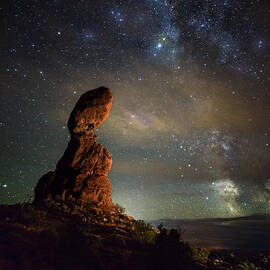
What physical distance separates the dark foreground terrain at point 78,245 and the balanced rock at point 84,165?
2850 mm

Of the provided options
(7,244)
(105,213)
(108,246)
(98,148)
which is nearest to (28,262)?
(7,244)

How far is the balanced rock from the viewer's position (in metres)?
18.3

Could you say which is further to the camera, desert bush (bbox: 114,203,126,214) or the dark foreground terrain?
desert bush (bbox: 114,203,126,214)

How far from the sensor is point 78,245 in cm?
1037

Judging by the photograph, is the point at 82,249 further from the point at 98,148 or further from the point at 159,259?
the point at 98,148

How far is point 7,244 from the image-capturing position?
9.84 metres

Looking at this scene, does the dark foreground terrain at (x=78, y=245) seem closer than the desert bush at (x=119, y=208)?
Yes

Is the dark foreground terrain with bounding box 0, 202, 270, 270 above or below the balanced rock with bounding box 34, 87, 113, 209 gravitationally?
below

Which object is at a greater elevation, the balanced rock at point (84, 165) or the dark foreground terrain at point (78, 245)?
the balanced rock at point (84, 165)

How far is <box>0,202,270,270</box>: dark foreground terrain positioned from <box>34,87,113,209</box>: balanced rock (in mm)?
2850

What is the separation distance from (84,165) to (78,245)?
10515 mm

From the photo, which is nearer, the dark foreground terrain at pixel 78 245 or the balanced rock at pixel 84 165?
the dark foreground terrain at pixel 78 245

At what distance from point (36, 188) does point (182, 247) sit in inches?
592

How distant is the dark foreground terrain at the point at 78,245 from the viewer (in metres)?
9.13
